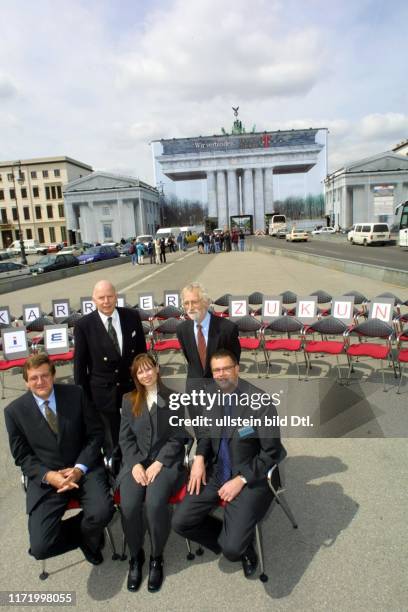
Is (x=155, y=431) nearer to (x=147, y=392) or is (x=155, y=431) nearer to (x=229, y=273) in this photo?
(x=147, y=392)

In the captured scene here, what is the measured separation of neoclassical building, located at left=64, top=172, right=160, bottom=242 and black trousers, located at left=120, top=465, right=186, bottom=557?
84.9 metres

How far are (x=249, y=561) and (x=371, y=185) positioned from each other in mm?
84563

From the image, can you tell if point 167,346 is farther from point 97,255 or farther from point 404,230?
point 97,255

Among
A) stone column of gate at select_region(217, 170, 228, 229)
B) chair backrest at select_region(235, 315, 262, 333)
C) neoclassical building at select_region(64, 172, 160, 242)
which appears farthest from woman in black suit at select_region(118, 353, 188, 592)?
stone column of gate at select_region(217, 170, 228, 229)

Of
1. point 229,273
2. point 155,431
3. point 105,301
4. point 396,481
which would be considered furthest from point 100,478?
point 229,273

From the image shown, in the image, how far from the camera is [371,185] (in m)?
78.1

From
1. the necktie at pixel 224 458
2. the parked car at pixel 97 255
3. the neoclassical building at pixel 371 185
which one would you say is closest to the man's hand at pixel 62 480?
the necktie at pixel 224 458

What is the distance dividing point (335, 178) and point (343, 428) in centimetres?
8764

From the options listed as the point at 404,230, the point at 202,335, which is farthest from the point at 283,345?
the point at 404,230

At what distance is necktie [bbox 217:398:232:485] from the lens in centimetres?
320

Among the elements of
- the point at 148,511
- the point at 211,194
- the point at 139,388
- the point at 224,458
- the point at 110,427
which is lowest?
the point at 148,511

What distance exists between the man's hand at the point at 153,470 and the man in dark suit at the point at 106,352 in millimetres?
950

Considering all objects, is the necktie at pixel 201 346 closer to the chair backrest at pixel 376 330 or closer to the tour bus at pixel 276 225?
the chair backrest at pixel 376 330

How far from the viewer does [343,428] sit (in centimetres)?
479
